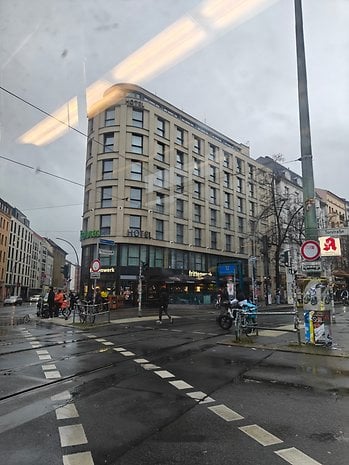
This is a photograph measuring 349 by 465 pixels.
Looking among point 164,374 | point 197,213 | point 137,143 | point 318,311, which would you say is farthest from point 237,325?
point 197,213

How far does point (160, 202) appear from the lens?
42062 millimetres

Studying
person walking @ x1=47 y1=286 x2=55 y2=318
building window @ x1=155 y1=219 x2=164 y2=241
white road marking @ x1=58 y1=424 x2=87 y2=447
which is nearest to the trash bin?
white road marking @ x1=58 y1=424 x2=87 y2=447

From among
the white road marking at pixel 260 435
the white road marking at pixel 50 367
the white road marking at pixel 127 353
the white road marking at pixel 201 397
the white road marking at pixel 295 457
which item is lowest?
the white road marking at pixel 295 457

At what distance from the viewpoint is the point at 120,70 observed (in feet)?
31.4

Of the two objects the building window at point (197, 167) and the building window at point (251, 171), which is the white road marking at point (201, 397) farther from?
the building window at point (251, 171)

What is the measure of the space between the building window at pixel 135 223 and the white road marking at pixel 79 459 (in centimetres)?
3599

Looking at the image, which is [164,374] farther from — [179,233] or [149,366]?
[179,233]

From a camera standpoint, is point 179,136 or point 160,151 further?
point 179,136

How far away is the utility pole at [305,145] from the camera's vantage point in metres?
10.5

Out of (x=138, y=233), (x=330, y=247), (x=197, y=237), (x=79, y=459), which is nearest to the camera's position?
(x=79, y=459)

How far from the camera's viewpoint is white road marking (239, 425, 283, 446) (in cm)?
401

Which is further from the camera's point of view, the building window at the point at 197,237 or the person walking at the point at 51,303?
the building window at the point at 197,237

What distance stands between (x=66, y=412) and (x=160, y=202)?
37539 millimetres

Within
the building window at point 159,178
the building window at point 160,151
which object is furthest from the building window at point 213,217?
the building window at point 160,151
